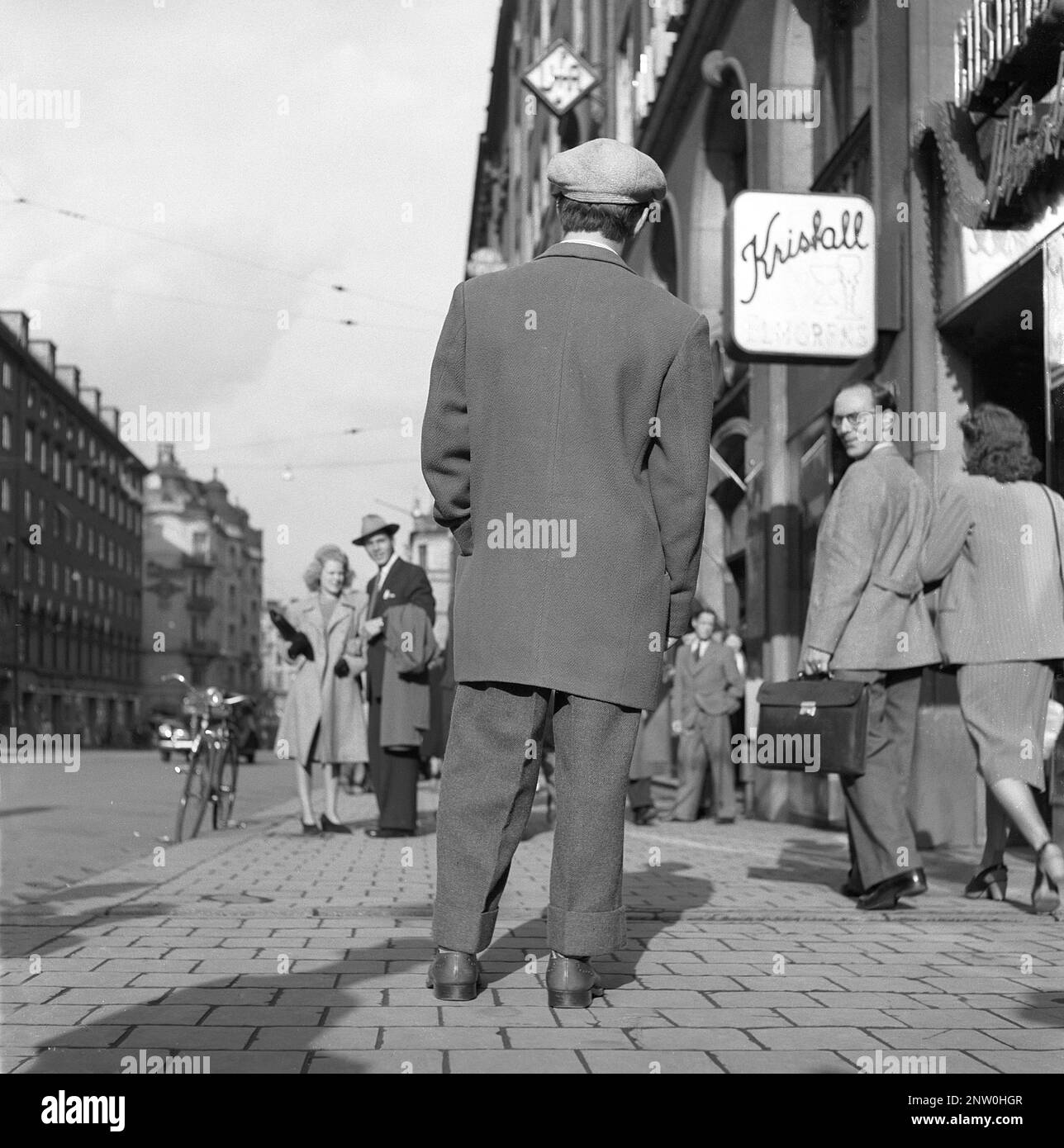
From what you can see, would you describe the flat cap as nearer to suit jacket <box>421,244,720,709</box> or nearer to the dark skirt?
suit jacket <box>421,244,720,709</box>

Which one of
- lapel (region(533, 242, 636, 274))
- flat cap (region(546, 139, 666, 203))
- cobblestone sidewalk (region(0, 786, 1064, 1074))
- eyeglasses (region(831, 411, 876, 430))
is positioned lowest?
cobblestone sidewalk (region(0, 786, 1064, 1074))

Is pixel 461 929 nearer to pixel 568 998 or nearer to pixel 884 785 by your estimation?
pixel 568 998

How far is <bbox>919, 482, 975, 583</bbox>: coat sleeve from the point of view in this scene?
6.30 meters

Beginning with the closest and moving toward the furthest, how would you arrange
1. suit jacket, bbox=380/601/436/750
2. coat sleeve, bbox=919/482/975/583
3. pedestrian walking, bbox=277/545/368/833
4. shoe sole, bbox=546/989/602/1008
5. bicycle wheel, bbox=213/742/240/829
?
shoe sole, bbox=546/989/602/1008 → coat sleeve, bbox=919/482/975/583 → suit jacket, bbox=380/601/436/750 → pedestrian walking, bbox=277/545/368/833 → bicycle wheel, bbox=213/742/240/829

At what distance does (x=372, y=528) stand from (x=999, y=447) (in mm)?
5088

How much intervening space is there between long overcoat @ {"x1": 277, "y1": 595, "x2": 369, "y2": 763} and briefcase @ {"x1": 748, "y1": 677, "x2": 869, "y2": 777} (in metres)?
4.83

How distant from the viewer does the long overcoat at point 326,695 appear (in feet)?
34.8

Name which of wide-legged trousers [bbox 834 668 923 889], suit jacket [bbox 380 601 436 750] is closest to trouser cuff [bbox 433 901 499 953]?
Answer: wide-legged trousers [bbox 834 668 923 889]

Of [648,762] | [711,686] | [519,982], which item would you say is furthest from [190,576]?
[519,982]

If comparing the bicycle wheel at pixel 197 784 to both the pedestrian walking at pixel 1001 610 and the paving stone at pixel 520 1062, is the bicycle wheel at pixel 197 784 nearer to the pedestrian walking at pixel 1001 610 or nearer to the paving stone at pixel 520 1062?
the pedestrian walking at pixel 1001 610

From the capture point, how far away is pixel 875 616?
20.4 ft

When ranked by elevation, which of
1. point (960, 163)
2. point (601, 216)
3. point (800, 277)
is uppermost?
point (960, 163)
